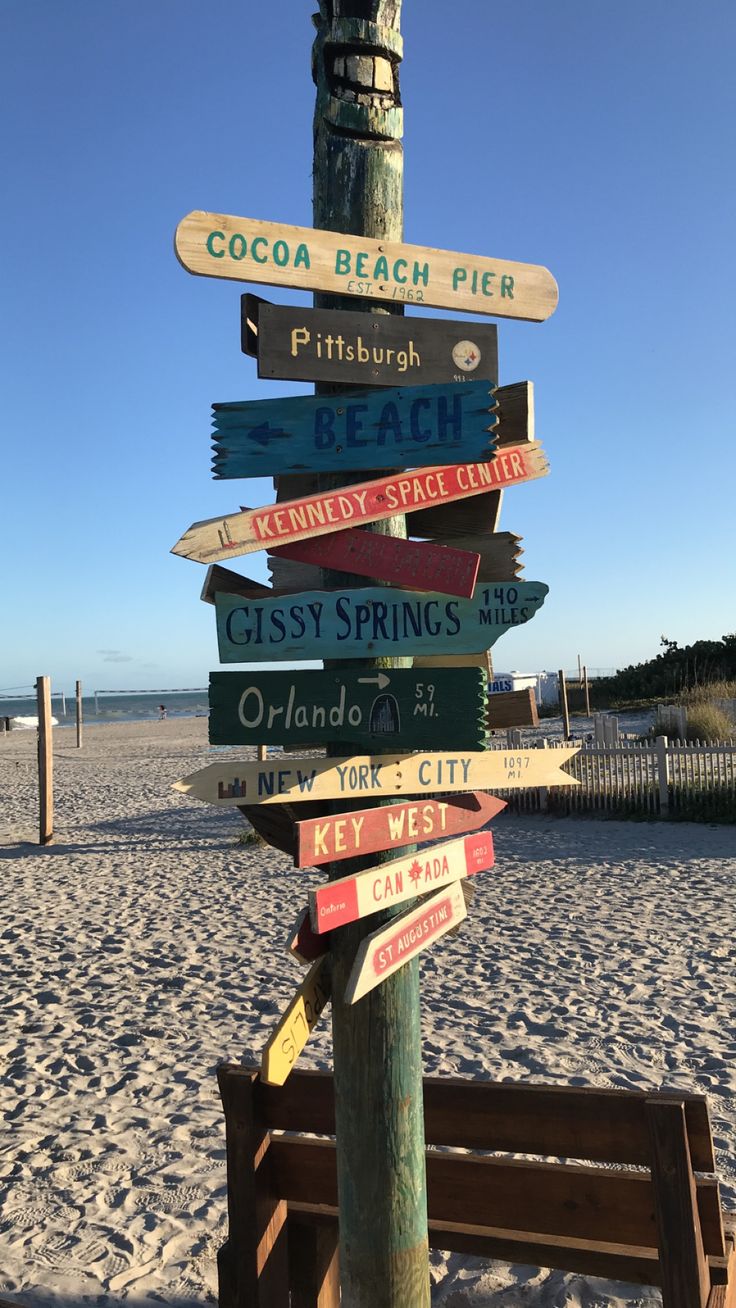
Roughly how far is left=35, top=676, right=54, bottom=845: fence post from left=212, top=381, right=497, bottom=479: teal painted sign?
37.3ft

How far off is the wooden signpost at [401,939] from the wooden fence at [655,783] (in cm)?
1196

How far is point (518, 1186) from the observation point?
2.47 meters

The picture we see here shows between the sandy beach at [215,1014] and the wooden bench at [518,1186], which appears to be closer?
the wooden bench at [518,1186]

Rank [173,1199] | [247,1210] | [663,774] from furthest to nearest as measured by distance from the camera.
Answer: [663,774] → [173,1199] → [247,1210]

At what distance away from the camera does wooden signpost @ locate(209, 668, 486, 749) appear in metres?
2.20

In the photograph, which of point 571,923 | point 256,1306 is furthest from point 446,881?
point 571,923

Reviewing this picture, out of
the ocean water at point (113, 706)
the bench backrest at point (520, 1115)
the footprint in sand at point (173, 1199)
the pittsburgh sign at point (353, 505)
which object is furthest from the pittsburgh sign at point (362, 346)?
the ocean water at point (113, 706)

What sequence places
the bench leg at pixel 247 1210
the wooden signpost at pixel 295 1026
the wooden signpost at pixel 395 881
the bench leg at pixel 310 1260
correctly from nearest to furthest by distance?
1. the wooden signpost at pixel 395 881
2. the wooden signpost at pixel 295 1026
3. the bench leg at pixel 247 1210
4. the bench leg at pixel 310 1260

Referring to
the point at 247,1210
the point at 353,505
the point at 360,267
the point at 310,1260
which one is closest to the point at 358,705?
the point at 353,505

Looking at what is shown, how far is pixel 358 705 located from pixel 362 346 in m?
0.88

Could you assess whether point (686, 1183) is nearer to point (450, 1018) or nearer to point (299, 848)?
point (299, 848)

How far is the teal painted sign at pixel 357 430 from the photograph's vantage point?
2.27m

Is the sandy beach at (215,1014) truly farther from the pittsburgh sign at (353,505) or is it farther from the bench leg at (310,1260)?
the pittsburgh sign at (353,505)

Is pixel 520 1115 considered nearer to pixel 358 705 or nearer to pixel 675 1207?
pixel 675 1207
